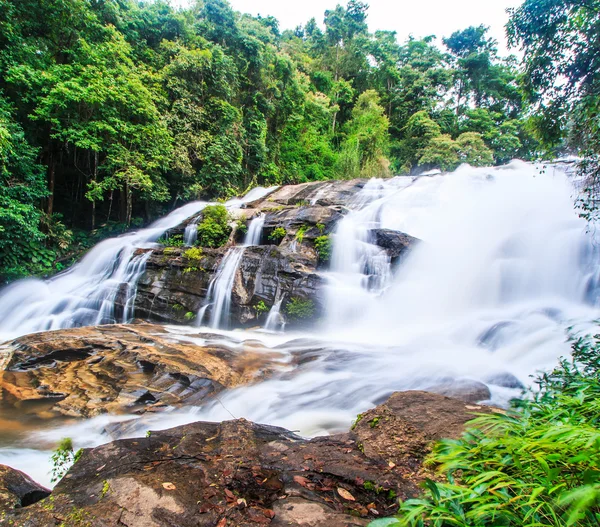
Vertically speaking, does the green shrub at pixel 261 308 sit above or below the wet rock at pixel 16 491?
below

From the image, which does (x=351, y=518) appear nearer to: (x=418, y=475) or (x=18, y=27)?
(x=418, y=475)

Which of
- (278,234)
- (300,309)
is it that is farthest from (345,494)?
(278,234)

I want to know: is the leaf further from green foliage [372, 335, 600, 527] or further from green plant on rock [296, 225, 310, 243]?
green plant on rock [296, 225, 310, 243]

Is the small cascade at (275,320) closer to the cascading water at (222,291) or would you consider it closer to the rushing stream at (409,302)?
the rushing stream at (409,302)

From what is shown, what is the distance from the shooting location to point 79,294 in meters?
9.40

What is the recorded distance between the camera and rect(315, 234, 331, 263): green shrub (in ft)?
31.8

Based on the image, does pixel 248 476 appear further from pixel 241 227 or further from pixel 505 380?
pixel 241 227

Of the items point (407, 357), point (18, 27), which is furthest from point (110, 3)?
point (407, 357)

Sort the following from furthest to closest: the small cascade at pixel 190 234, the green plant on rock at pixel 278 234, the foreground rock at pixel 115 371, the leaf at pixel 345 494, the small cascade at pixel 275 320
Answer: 1. the small cascade at pixel 190 234
2. the green plant on rock at pixel 278 234
3. the small cascade at pixel 275 320
4. the foreground rock at pixel 115 371
5. the leaf at pixel 345 494

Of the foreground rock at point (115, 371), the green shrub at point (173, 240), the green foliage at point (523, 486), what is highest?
the green shrub at point (173, 240)

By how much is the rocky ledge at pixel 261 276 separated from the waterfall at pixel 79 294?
491 mm

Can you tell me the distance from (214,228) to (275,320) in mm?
4808

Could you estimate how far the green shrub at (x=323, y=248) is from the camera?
970cm

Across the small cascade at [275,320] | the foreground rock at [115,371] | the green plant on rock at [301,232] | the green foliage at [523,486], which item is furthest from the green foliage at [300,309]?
the green foliage at [523,486]
